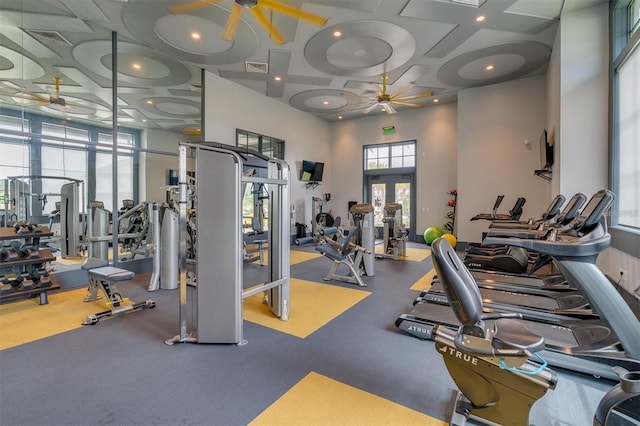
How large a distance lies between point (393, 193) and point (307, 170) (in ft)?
10.1

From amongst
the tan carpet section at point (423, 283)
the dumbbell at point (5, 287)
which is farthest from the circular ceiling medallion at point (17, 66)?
the tan carpet section at point (423, 283)

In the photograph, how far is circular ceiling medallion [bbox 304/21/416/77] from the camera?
191 inches

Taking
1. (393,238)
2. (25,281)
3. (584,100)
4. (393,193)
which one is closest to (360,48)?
(584,100)

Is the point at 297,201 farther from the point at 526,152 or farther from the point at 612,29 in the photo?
the point at 612,29

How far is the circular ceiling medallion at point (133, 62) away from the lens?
5.02 m

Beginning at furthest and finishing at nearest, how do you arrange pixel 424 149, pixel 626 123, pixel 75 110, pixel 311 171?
pixel 311 171 → pixel 424 149 → pixel 75 110 → pixel 626 123

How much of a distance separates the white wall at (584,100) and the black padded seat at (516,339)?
4.28 metres

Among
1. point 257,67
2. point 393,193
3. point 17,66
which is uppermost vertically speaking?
point 257,67

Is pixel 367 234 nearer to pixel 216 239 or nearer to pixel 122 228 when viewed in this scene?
pixel 216 239

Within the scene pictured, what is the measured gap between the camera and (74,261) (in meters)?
4.79

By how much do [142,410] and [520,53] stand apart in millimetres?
7851

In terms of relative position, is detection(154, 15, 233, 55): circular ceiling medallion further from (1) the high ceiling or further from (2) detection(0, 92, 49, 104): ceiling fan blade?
(2) detection(0, 92, 49, 104): ceiling fan blade

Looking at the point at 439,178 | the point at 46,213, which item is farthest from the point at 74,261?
the point at 439,178

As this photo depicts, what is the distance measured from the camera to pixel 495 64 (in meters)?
6.24
